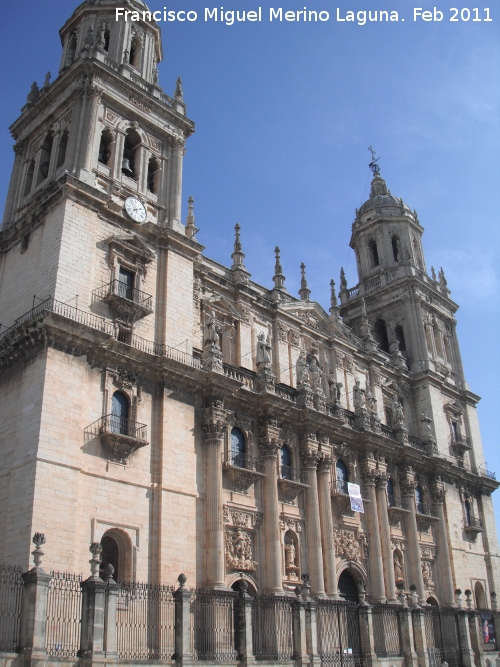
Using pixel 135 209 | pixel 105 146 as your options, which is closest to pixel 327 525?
pixel 135 209

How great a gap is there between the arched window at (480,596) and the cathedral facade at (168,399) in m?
0.11

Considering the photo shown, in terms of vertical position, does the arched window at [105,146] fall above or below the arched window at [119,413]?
above

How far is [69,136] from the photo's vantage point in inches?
1107

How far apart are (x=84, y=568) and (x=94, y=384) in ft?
19.4

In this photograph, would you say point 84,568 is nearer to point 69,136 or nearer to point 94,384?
point 94,384

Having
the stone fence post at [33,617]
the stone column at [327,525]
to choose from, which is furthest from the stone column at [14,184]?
the stone fence post at [33,617]

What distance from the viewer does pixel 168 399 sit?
25.4m

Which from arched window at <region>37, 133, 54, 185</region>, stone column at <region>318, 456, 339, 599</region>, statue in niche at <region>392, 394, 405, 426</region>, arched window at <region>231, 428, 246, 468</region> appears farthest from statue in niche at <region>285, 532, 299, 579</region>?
arched window at <region>37, 133, 54, 185</region>

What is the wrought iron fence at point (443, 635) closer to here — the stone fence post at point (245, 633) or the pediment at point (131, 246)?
the stone fence post at point (245, 633)

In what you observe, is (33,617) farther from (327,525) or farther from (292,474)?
(327,525)

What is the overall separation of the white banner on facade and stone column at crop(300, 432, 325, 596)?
1944mm

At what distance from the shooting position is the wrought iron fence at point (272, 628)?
69.3 feet

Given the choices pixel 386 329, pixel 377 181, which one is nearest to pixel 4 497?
pixel 386 329

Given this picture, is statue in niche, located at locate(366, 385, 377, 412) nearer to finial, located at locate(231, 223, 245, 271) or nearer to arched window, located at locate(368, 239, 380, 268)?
finial, located at locate(231, 223, 245, 271)
